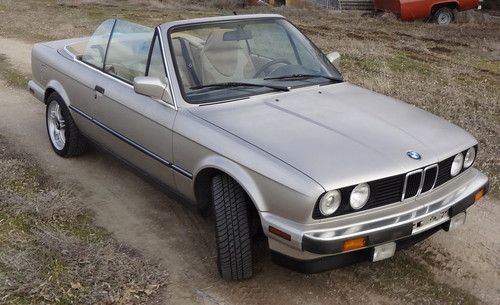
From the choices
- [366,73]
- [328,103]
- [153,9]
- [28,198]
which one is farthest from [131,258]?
[153,9]

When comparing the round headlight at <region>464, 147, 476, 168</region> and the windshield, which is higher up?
the windshield

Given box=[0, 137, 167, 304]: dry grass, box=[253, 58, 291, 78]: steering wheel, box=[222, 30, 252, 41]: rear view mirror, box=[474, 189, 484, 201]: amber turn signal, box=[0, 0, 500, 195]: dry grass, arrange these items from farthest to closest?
box=[0, 0, 500, 195]: dry grass < box=[222, 30, 252, 41]: rear view mirror < box=[253, 58, 291, 78]: steering wheel < box=[474, 189, 484, 201]: amber turn signal < box=[0, 137, 167, 304]: dry grass

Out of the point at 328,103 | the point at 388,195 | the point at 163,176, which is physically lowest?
the point at 163,176

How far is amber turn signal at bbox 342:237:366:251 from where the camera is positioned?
3051mm

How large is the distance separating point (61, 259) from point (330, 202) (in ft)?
5.94

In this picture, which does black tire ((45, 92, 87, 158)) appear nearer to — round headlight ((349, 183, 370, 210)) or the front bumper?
the front bumper

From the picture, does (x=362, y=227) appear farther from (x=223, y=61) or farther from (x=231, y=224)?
(x=223, y=61)

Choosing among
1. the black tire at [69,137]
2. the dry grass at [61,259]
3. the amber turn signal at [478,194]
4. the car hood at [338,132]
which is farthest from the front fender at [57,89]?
the amber turn signal at [478,194]

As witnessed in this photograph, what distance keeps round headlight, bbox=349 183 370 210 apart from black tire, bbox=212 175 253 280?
0.66 metres

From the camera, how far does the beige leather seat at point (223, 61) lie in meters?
4.12

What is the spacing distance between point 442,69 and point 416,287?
7543 millimetres

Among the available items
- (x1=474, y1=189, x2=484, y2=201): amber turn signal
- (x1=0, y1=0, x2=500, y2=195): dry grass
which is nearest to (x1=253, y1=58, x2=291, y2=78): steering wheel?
(x1=474, y1=189, x2=484, y2=201): amber turn signal

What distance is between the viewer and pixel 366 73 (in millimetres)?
9367

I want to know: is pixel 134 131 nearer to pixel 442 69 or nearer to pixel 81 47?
pixel 81 47
